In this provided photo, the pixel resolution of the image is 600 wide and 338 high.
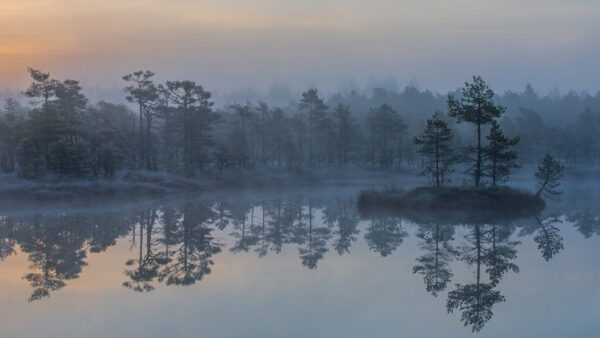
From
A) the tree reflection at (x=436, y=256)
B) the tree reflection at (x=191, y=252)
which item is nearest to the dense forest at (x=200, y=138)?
the tree reflection at (x=436, y=256)

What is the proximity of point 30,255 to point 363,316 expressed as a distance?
16.0m

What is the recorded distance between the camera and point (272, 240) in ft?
80.9

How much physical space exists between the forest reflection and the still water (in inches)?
3.3

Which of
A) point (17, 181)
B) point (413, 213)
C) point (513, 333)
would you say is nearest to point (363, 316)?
point (513, 333)

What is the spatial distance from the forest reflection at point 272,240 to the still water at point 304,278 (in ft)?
0.27

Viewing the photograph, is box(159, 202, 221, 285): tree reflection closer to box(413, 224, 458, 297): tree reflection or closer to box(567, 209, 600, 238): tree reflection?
box(413, 224, 458, 297): tree reflection

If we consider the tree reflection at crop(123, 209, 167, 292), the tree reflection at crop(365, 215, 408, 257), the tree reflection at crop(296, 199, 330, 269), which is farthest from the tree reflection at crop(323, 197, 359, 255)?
the tree reflection at crop(123, 209, 167, 292)

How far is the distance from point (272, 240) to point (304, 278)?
8.79m

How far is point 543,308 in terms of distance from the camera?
12.4 m

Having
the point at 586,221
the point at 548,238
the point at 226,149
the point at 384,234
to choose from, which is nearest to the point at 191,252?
the point at 384,234

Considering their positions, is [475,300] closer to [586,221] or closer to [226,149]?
[586,221]

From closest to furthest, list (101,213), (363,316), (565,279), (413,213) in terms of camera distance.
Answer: (363,316), (565,279), (413,213), (101,213)

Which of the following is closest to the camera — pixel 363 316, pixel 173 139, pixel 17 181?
pixel 363 316

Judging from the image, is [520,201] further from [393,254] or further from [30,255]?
[30,255]
